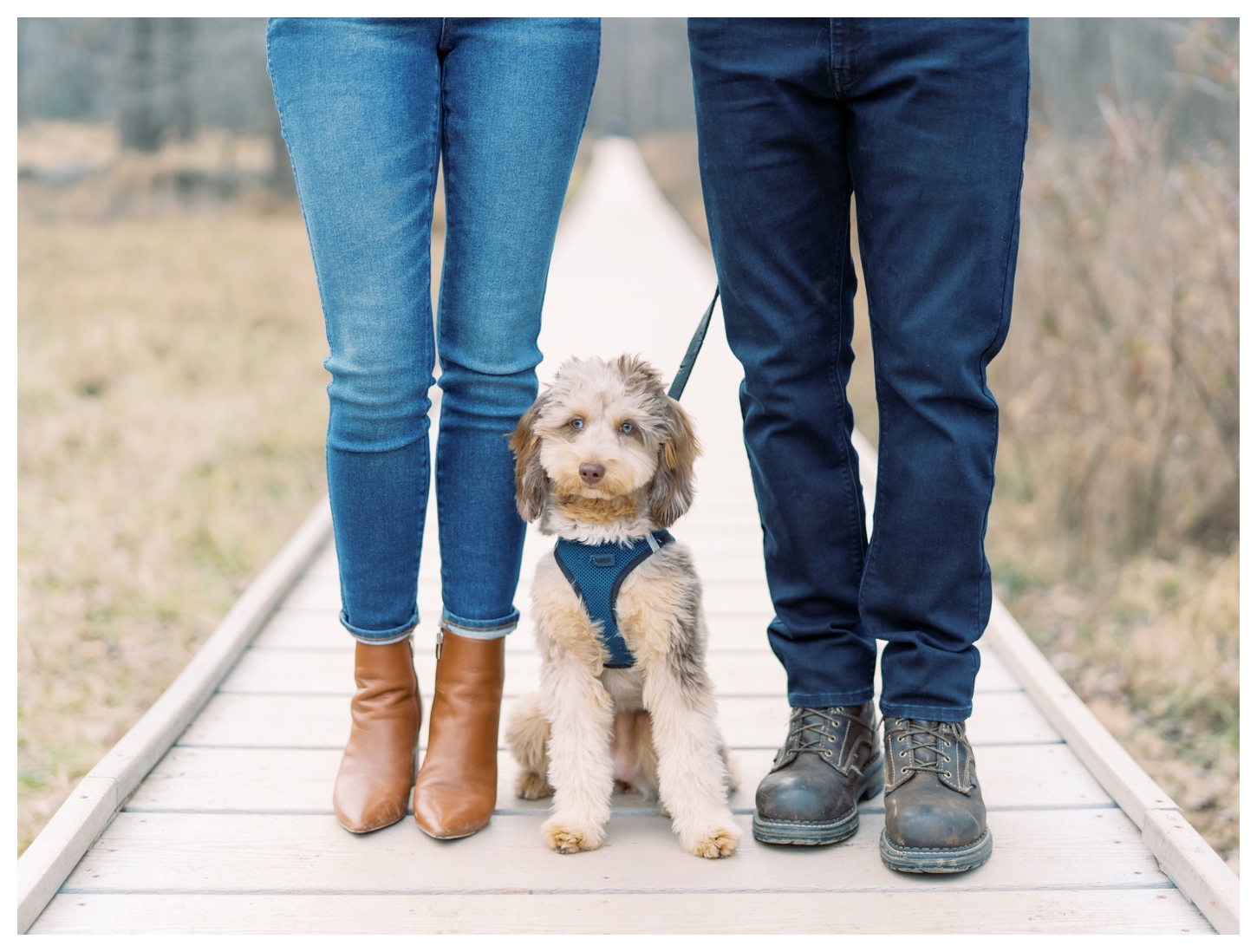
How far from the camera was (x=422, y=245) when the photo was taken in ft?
5.84

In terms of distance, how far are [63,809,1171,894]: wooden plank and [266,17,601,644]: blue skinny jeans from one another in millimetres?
377

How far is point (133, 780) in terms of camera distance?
1986mm

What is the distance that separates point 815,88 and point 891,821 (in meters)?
1.19

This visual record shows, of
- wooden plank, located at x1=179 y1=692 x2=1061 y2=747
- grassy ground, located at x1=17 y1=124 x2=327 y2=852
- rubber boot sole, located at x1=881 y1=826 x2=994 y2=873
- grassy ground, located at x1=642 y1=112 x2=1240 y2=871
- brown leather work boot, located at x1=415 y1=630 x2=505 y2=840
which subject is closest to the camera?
rubber boot sole, located at x1=881 y1=826 x2=994 y2=873

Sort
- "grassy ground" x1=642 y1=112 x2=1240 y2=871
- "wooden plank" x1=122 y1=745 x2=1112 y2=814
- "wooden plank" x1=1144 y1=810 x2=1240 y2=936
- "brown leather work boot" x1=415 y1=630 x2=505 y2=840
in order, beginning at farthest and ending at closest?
"grassy ground" x1=642 y1=112 x2=1240 y2=871, "wooden plank" x1=122 y1=745 x2=1112 y2=814, "brown leather work boot" x1=415 y1=630 x2=505 y2=840, "wooden plank" x1=1144 y1=810 x2=1240 y2=936

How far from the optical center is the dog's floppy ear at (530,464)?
5.95ft

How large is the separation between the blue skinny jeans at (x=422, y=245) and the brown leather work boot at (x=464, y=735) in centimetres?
7

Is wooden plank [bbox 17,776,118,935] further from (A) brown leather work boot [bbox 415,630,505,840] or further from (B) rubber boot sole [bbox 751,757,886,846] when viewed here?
(B) rubber boot sole [bbox 751,757,886,846]

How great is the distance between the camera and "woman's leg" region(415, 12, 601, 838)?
1735 mm

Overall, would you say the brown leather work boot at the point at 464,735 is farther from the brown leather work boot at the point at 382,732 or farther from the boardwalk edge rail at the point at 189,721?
the boardwalk edge rail at the point at 189,721

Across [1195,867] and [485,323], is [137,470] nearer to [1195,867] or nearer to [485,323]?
[485,323]

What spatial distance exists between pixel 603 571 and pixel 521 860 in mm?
499

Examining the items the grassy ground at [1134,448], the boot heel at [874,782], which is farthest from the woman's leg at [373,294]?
the grassy ground at [1134,448]

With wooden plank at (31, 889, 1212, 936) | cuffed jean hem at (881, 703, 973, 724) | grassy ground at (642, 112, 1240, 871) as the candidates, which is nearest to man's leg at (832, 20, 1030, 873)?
cuffed jean hem at (881, 703, 973, 724)
